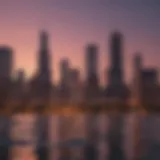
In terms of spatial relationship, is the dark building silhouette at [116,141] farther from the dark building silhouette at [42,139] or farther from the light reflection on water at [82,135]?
the dark building silhouette at [42,139]

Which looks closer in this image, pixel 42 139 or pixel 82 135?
pixel 42 139

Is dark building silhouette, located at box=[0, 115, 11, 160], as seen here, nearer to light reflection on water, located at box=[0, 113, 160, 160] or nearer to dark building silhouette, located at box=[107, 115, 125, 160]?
light reflection on water, located at box=[0, 113, 160, 160]

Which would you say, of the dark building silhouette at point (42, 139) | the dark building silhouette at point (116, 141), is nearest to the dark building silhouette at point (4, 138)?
the dark building silhouette at point (42, 139)

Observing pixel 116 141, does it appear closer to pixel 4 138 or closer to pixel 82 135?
pixel 82 135

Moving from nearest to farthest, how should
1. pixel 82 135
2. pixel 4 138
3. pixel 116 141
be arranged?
pixel 116 141, pixel 4 138, pixel 82 135

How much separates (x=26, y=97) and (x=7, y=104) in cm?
25

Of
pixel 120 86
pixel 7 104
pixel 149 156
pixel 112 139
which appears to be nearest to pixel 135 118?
pixel 120 86

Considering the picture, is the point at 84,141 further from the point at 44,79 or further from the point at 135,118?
the point at 135,118

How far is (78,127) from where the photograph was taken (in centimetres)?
418

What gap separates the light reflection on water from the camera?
2710 millimetres

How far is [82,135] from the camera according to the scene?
353 centimetres

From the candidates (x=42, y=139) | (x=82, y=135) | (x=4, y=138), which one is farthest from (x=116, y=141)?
(x=4, y=138)

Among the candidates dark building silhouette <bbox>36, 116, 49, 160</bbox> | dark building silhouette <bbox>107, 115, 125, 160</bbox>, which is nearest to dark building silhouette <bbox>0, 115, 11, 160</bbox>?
dark building silhouette <bbox>36, 116, 49, 160</bbox>

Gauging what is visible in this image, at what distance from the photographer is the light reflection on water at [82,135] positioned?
2710 millimetres
